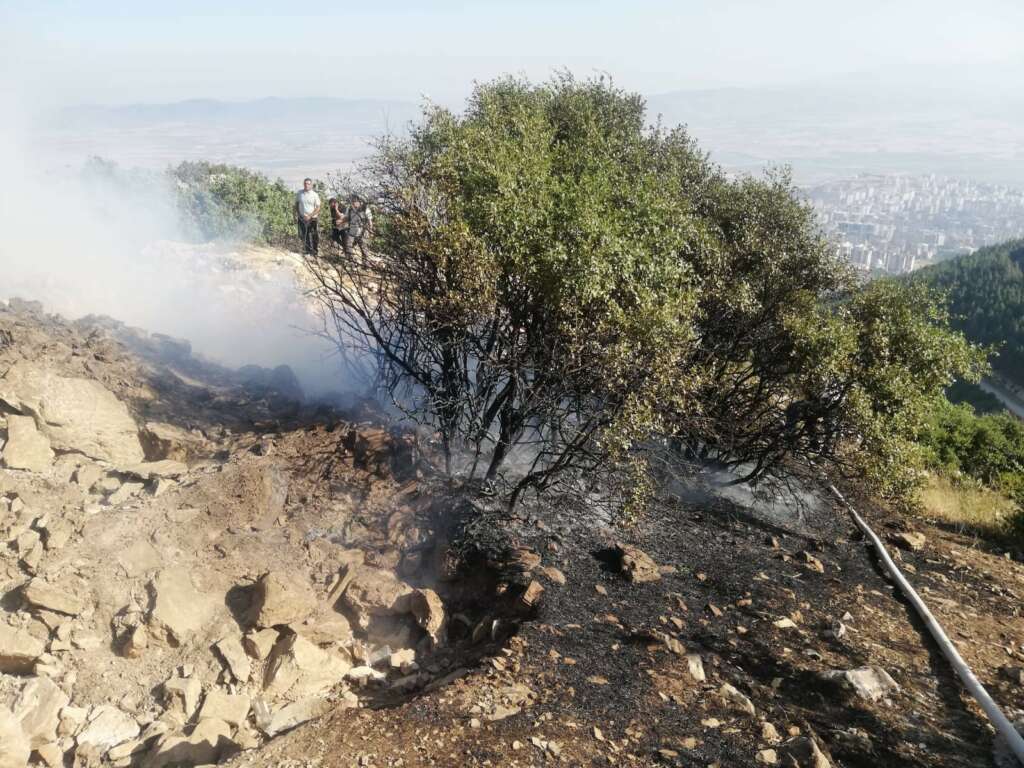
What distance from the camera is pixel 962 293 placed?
198 ft

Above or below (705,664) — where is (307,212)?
above

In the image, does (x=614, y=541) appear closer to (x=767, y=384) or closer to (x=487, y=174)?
(x=767, y=384)

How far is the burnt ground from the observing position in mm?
5023

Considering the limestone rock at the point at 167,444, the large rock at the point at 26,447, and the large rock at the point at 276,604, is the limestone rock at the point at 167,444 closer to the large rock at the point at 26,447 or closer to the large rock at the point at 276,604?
the large rock at the point at 26,447

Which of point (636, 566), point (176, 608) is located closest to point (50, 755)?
point (176, 608)

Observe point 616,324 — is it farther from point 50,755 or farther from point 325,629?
point 50,755

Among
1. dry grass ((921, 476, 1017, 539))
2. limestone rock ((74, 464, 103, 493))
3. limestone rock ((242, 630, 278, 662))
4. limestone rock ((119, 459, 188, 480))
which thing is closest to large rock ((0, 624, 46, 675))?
limestone rock ((242, 630, 278, 662))

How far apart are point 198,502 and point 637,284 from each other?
5.16 metres

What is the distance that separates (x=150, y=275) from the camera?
701 inches

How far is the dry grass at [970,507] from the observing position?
36.5ft

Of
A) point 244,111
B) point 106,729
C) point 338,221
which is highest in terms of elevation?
point 244,111

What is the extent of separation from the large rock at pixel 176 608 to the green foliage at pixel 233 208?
16.7 metres

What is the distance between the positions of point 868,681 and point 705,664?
1.33 m

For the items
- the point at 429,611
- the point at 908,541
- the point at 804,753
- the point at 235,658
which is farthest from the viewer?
the point at 908,541
